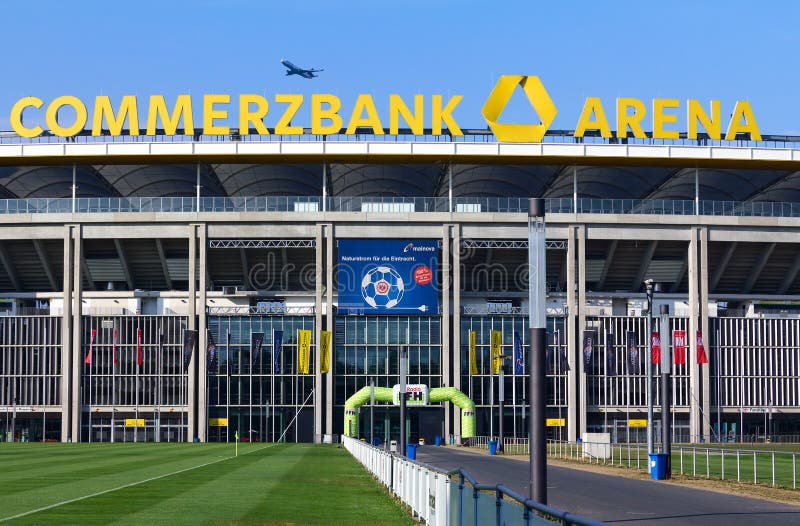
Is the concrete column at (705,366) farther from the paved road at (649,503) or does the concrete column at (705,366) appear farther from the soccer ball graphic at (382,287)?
the paved road at (649,503)

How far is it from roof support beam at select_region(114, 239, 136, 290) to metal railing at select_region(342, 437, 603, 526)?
7582 centimetres

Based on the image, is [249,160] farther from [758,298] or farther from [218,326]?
[758,298]

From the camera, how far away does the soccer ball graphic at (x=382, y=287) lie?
100 metres

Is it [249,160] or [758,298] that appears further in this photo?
[758,298]

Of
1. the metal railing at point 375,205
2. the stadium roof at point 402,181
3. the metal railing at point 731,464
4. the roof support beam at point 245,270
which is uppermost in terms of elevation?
the stadium roof at point 402,181

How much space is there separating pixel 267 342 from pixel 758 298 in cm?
4703

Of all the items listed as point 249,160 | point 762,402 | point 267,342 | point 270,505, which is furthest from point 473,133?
point 270,505

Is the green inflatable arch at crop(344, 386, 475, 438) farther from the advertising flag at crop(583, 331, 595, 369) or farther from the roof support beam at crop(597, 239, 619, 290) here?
the roof support beam at crop(597, 239, 619, 290)

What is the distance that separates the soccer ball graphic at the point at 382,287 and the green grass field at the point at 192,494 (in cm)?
5199

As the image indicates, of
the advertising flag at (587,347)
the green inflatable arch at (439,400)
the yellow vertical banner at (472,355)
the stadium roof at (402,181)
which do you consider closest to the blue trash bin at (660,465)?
the advertising flag at (587,347)

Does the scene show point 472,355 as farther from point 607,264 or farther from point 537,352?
point 537,352

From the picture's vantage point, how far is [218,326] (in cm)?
10588

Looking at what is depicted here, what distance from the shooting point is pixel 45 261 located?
106 m

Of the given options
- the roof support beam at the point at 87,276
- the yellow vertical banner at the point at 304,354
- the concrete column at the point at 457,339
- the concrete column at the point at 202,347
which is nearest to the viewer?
the yellow vertical banner at the point at 304,354
